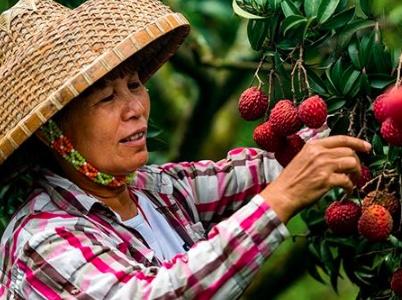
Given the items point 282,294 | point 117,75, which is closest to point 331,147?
point 117,75

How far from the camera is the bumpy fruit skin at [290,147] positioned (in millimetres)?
2287

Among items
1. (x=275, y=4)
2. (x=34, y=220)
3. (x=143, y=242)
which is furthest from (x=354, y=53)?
(x=34, y=220)

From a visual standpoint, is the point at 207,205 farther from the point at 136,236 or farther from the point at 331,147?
the point at 331,147

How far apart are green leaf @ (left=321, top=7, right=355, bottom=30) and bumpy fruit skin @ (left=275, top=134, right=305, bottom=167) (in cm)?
18

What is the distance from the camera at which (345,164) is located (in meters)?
2.02

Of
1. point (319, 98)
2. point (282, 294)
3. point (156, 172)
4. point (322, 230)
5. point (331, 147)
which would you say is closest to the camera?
point (331, 147)

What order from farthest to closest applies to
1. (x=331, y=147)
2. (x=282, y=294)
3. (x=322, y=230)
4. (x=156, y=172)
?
(x=282, y=294), (x=322, y=230), (x=156, y=172), (x=331, y=147)

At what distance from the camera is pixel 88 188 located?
7.92 ft

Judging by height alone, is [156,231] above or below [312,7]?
below

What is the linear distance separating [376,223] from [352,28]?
14.0 inches

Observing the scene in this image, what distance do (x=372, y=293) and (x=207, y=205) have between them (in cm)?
35

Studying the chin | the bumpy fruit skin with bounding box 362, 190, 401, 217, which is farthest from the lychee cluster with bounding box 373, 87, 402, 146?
the chin

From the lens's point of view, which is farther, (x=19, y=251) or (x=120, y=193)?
(x=120, y=193)

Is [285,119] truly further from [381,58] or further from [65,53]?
[65,53]
